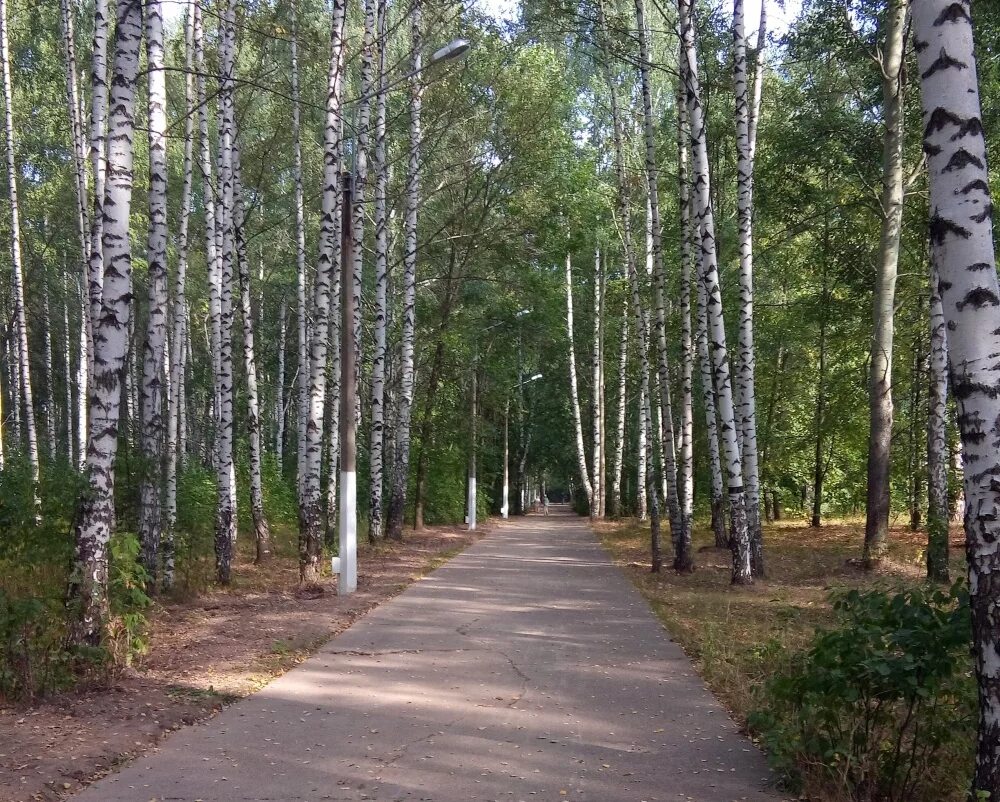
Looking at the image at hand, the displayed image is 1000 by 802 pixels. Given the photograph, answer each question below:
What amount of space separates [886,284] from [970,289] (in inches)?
505

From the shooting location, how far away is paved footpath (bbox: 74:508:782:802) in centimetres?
492

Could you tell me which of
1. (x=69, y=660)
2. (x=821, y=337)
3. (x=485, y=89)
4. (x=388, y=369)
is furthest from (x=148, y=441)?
(x=388, y=369)

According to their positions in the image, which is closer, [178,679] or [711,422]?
[178,679]

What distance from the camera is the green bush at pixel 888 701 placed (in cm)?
423

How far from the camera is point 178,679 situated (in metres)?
7.29

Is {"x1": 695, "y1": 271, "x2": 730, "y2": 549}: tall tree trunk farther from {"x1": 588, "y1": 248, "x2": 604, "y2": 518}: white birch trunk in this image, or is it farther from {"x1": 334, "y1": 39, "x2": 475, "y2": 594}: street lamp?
{"x1": 588, "y1": 248, "x2": 604, "y2": 518}: white birch trunk

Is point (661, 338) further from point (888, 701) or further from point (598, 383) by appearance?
point (598, 383)

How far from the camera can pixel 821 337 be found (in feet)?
79.9

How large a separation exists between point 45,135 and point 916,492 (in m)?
25.3

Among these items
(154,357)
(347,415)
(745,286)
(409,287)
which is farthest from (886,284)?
(154,357)

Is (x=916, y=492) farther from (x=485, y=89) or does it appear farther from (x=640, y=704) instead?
(x=640, y=704)

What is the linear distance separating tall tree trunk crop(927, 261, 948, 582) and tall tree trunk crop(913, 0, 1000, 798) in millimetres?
9842

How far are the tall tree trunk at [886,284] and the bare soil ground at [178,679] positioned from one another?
852cm

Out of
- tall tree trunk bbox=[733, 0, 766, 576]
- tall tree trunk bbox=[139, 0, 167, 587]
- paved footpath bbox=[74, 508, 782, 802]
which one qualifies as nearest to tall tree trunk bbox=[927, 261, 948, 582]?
tall tree trunk bbox=[733, 0, 766, 576]
